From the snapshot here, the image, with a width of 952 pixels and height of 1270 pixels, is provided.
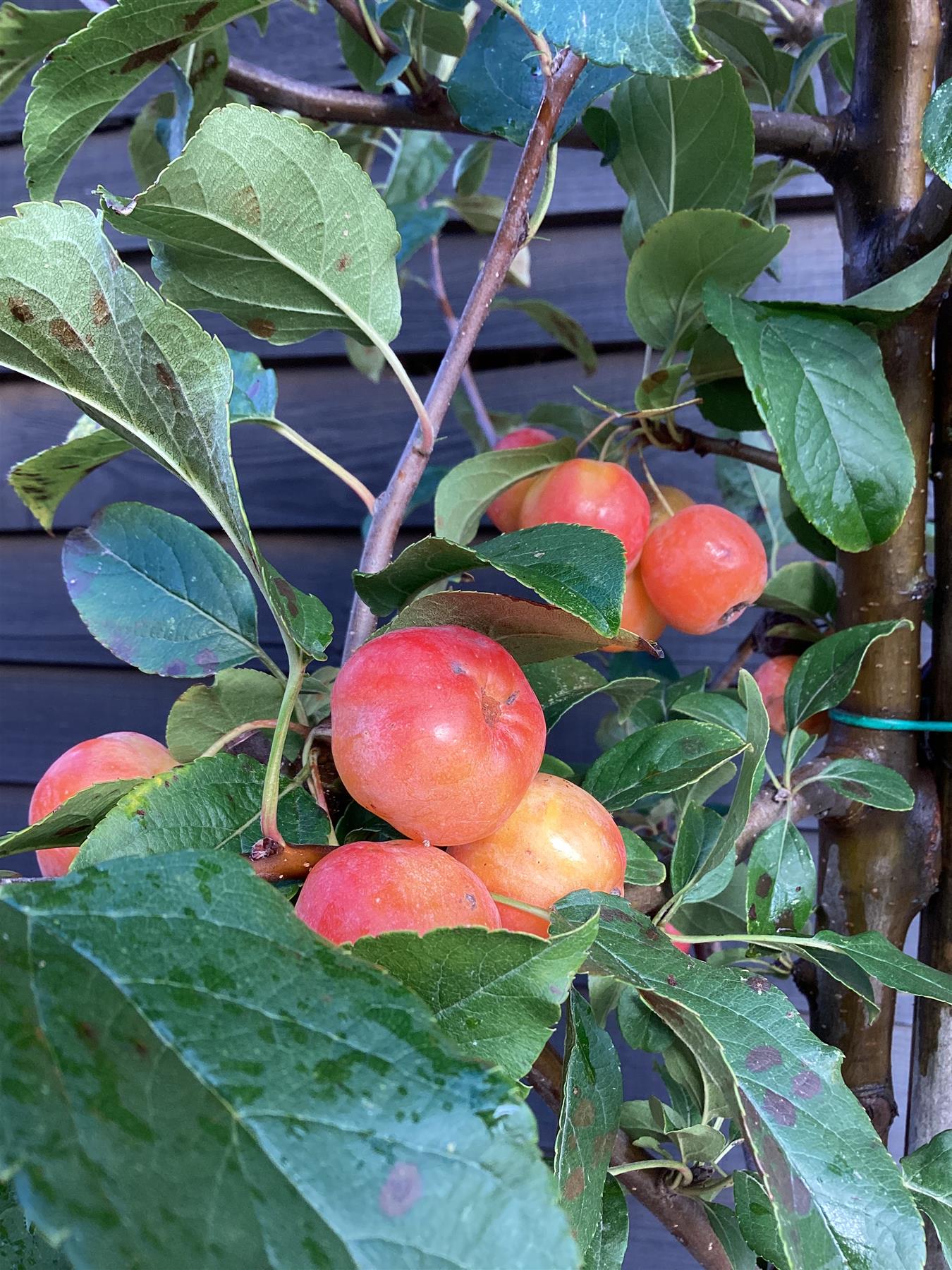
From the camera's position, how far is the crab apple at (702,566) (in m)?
0.52

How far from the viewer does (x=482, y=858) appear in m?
0.32

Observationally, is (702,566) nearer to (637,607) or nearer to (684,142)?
(637,607)

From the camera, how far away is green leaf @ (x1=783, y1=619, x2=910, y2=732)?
1.49 feet

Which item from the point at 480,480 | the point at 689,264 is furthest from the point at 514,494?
the point at 689,264

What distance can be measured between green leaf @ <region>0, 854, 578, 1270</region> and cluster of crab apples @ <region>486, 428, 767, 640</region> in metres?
0.36

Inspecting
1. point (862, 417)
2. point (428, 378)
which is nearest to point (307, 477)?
point (428, 378)

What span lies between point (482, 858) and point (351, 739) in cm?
8

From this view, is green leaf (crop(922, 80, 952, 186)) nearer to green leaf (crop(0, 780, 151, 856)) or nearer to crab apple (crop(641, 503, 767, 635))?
crab apple (crop(641, 503, 767, 635))

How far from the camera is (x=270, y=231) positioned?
34 centimetres

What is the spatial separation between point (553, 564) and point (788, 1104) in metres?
0.18

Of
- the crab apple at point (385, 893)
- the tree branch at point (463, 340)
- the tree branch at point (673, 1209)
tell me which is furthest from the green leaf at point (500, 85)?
the tree branch at point (673, 1209)

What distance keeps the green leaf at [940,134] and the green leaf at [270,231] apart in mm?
211

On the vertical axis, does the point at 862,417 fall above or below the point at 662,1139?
above

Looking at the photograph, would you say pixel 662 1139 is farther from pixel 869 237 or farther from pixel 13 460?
pixel 13 460
